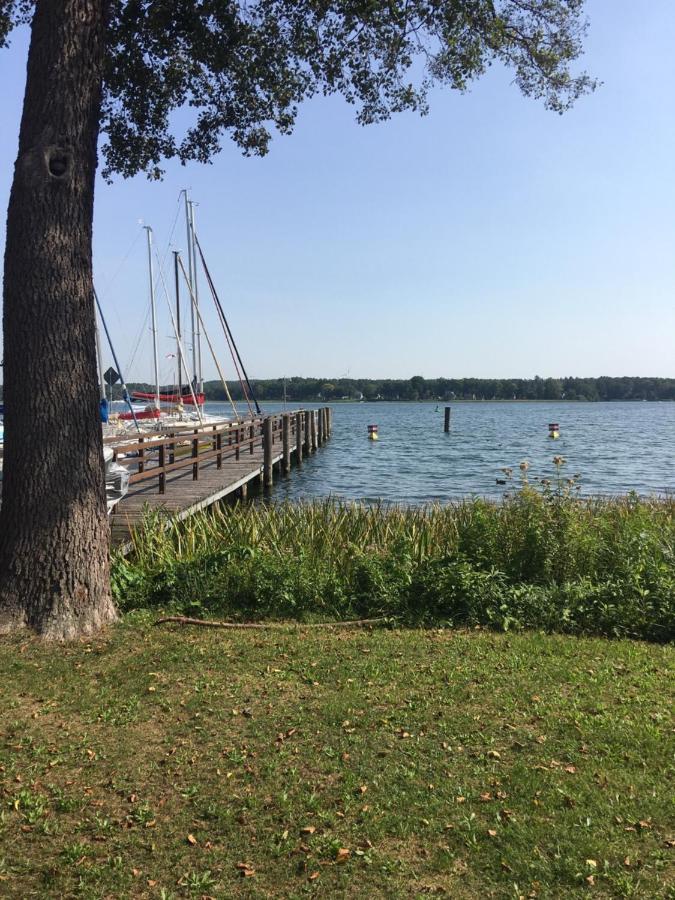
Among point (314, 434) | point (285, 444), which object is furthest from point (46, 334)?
point (314, 434)

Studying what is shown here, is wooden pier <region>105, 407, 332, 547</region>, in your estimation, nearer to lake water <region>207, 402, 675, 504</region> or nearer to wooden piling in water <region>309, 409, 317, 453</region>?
lake water <region>207, 402, 675, 504</region>

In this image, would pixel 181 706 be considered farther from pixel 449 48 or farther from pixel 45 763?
pixel 449 48

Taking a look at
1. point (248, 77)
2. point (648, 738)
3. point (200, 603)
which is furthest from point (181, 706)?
point (248, 77)

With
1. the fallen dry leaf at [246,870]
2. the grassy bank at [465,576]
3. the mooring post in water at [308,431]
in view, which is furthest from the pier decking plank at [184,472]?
the fallen dry leaf at [246,870]

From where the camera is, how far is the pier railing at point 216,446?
13828 mm

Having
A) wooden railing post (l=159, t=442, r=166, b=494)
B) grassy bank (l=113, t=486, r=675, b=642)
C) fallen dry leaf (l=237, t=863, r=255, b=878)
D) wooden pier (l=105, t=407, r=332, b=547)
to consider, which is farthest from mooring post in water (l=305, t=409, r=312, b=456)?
fallen dry leaf (l=237, t=863, r=255, b=878)

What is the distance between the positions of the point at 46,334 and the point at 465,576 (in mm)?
4645

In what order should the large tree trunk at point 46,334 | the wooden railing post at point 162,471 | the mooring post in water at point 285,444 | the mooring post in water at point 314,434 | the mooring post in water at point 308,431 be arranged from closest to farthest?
1. the large tree trunk at point 46,334
2. the wooden railing post at point 162,471
3. the mooring post in water at point 285,444
4. the mooring post in water at point 308,431
5. the mooring post in water at point 314,434

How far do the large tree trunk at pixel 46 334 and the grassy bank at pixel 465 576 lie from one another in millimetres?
1553

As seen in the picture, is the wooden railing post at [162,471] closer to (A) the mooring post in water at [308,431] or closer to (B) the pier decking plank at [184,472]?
→ (B) the pier decking plank at [184,472]

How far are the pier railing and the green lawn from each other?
22.1 ft

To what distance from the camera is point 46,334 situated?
6.09 meters

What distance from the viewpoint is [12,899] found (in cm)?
304

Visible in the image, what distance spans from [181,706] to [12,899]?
1.98 m
